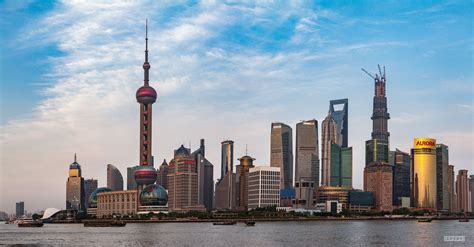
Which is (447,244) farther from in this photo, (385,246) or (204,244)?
(204,244)

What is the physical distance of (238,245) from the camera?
534 ft

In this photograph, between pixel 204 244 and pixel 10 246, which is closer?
pixel 10 246

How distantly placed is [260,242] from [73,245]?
146 ft

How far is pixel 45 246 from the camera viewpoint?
161 metres

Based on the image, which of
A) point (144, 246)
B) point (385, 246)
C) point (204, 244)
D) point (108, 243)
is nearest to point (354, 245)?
point (385, 246)

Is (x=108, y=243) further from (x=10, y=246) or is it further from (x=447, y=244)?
(x=447, y=244)

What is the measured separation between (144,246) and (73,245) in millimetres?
17959

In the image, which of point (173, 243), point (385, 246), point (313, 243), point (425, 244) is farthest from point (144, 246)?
point (425, 244)

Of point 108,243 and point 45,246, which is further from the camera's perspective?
point 108,243

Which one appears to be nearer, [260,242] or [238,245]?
[238,245]

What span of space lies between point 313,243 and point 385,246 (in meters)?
17.9

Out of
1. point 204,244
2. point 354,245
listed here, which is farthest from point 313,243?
point 204,244

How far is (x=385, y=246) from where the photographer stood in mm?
159625

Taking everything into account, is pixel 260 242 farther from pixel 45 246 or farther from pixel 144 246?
pixel 45 246
